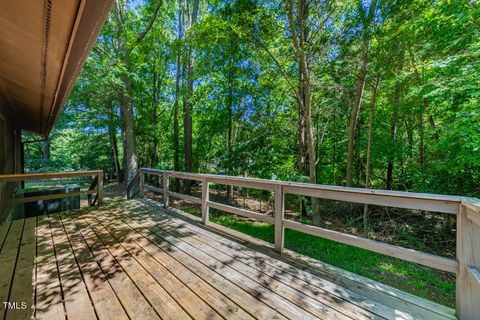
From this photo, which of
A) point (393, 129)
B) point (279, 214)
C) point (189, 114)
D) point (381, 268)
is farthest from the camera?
point (189, 114)

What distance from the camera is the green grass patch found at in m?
3.73

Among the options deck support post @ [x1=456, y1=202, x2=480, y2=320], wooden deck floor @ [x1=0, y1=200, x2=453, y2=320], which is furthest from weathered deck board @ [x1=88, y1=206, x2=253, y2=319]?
deck support post @ [x1=456, y1=202, x2=480, y2=320]

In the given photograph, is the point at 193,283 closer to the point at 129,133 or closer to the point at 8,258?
the point at 8,258

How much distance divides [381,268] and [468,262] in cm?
347

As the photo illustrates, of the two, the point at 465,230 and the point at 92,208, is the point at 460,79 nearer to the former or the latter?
the point at 465,230

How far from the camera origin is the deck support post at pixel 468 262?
145 centimetres

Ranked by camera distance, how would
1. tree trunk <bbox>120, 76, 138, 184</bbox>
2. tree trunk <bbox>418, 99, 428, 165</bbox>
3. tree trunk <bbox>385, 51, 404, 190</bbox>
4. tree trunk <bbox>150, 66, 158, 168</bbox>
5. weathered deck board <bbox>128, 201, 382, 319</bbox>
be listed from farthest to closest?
1. tree trunk <bbox>150, 66, 158, 168</bbox>
2. tree trunk <bbox>120, 76, 138, 184</bbox>
3. tree trunk <bbox>385, 51, 404, 190</bbox>
4. tree trunk <bbox>418, 99, 428, 165</bbox>
5. weathered deck board <bbox>128, 201, 382, 319</bbox>

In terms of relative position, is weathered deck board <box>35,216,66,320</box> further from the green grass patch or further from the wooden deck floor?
the green grass patch

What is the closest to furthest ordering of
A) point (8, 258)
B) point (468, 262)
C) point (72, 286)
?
point (468, 262) < point (72, 286) < point (8, 258)

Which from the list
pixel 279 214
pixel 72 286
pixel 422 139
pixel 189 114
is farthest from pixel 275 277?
pixel 189 114

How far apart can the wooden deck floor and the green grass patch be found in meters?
2.60

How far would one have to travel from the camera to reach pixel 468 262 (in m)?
1.52

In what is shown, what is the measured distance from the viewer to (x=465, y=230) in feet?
5.00

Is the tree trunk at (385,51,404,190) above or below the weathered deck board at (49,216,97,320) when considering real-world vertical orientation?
above
